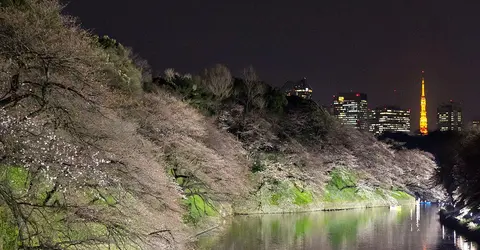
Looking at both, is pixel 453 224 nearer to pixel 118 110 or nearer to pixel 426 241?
pixel 426 241

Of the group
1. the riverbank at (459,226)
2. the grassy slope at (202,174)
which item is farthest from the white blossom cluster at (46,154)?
the riverbank at (459,226)

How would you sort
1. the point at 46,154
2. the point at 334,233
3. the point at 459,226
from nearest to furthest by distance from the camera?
the point at 46,154
the point at 334,233
the point at 459,226

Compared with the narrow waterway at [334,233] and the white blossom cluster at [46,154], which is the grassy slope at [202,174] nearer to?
the white blossom cluster at [46,154]

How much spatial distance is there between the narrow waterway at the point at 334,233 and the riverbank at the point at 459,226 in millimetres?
633

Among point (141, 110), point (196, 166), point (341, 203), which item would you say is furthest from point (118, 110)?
point (341, 203)

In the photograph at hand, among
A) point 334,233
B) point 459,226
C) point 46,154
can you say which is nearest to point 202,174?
point 334,233

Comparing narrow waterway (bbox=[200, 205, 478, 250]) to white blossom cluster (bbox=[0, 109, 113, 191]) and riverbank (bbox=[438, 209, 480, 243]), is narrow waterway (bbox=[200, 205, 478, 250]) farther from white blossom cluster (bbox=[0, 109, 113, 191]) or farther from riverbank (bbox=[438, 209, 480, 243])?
white blossom cluster (bbox=[0, 109, 113, 191])

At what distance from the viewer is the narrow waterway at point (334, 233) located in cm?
3128

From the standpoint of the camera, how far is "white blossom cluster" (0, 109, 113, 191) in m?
14.3

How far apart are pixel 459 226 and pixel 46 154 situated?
109ft

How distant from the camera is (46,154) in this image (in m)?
15.0

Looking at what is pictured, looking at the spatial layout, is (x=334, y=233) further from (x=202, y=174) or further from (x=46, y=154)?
(x=46, y=154)

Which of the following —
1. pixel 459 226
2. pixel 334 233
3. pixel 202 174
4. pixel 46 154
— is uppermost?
pixel 202 174

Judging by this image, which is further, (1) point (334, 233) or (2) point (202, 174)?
(1) point (334, 233)
